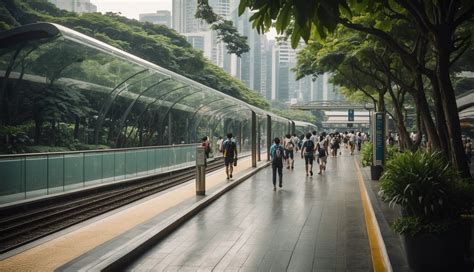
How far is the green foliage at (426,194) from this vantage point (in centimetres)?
582

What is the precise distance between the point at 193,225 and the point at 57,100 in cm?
684

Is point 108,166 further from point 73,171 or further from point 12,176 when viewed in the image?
point 12,176

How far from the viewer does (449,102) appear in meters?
7.38

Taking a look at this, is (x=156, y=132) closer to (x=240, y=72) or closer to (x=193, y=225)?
(x=193, y=225)

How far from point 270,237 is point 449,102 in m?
3.40

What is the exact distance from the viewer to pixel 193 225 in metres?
8.88

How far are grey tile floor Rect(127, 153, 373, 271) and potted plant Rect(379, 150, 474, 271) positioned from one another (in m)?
0.72

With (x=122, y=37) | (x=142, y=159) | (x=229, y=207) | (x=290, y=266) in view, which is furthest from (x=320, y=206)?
(x=122, y=37)

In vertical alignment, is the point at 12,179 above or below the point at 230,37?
below

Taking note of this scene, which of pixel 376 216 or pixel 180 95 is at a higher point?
pixel 180 95

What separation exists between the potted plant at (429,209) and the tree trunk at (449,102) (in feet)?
4.03

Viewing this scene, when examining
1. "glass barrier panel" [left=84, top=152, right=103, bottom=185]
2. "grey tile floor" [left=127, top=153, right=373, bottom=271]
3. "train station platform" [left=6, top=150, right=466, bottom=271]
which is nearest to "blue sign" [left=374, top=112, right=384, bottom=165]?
"grey tile floor" [left=127, top=153, right=373, bottom=271]

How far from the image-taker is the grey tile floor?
6324mm

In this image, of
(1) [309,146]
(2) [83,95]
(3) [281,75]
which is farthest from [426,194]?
(3) [281,75]
